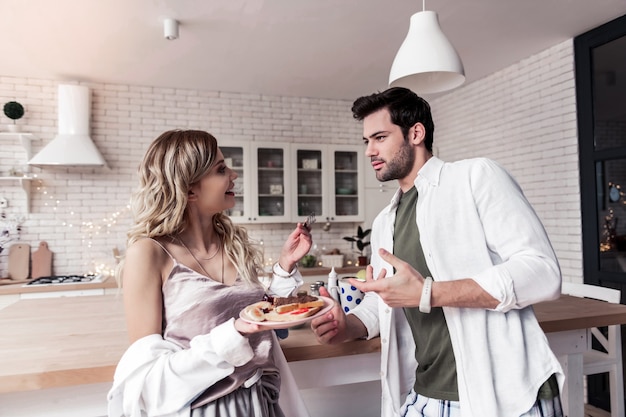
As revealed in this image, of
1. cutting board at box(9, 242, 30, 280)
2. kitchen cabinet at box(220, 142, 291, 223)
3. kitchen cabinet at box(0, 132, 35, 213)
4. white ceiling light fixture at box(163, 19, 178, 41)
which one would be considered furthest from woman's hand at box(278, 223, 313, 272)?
cutting board at box(9, 242, 30, 280)

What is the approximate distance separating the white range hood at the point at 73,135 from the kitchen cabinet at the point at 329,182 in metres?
2.14

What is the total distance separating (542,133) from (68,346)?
3936 millimetres

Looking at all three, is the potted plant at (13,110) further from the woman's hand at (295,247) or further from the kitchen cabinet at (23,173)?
the woman's hand at (295,247)

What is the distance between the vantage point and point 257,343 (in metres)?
1.35

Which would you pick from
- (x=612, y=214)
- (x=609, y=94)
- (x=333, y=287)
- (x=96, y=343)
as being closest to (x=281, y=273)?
(x=333, y=287)

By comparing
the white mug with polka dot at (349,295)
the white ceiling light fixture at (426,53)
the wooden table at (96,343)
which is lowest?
the wooden table at (96,343)

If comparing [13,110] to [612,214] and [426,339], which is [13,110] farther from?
[612,214]

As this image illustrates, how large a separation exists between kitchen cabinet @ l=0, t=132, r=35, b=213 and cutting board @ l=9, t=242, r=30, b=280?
39 centimetres

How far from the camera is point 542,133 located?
3.93 metres

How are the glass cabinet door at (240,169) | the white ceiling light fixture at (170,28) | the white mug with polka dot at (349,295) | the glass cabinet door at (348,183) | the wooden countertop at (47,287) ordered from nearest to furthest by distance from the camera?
the white mug with polka dot at (349,295)
the white ceiling light fixture at (170,28)
the wooden countertop at (47,287)
the glass cabinet door at (240,169)
the glass cabinet door at (348,183)

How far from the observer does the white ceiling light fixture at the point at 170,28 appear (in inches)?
Answer: 123

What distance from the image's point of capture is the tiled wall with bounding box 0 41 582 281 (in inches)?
149

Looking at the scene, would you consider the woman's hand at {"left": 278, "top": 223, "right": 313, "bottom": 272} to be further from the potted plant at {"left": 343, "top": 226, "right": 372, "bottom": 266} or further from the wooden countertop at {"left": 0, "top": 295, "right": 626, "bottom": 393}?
the potted plant at {"left": 343, "top": 226, "right": 372, "bottom": 266}

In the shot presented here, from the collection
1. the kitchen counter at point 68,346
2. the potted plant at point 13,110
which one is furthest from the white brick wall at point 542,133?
the potted plant at point 13,110
